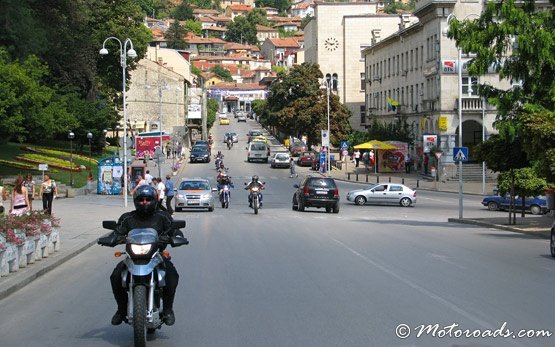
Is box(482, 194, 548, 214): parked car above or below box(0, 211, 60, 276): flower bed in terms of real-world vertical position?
below

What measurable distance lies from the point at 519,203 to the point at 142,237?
40.5 meters

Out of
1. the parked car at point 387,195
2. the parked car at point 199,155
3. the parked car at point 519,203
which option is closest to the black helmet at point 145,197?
the parked car at point 519,203

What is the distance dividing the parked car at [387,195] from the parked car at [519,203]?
4.64 m

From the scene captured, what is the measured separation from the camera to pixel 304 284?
49.7 ft

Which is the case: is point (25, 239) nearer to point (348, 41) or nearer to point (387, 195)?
point (387, 195)

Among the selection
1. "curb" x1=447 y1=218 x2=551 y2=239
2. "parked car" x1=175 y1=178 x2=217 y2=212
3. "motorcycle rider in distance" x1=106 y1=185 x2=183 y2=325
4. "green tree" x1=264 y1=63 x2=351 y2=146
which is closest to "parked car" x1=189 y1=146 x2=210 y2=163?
"green tree" x1=264 y1=63 x2=351 y2=146

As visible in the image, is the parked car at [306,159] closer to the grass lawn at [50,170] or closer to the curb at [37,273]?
the grass lawn at [50,170]

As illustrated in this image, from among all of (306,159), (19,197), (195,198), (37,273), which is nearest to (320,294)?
(37,273)

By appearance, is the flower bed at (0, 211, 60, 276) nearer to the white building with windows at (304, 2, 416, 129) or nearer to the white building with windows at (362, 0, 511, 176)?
the white building with windows at (362, 0, 511, 176)

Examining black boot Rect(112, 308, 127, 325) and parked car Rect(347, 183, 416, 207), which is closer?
black boot Rect(112, 308, 127, 325)

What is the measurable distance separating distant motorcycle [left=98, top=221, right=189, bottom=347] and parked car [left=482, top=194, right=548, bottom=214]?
3881cm

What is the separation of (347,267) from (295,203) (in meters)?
27.3

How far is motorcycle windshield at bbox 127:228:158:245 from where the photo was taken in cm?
975

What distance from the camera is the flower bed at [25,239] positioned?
16.6 m
